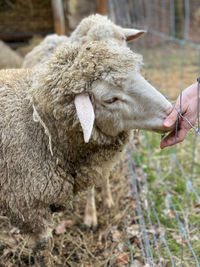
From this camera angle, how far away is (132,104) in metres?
1.72

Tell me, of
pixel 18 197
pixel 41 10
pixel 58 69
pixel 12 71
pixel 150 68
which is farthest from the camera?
pixel 150 68

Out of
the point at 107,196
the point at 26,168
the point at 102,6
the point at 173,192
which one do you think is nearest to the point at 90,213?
the point at 107,196

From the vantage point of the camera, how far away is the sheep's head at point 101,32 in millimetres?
3008

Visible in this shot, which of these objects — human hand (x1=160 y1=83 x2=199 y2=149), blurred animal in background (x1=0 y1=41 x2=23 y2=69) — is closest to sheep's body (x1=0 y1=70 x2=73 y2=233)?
human hand (x1=160 y1=83 x2=199 y2=149)

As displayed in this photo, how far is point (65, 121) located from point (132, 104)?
439 millimetres

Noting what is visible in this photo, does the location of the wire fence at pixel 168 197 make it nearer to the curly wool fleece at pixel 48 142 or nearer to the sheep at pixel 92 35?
the sheep at pixel 92 35

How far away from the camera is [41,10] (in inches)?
267

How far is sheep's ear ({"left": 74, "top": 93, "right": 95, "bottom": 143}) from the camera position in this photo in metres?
1.54

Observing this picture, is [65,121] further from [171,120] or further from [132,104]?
[171,120]

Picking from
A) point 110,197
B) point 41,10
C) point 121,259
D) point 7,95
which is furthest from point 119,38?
point 41,10

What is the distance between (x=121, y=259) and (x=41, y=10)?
20.1ft

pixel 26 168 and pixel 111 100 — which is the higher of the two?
pixel 111 100

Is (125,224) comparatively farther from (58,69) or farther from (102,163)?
(58,69)

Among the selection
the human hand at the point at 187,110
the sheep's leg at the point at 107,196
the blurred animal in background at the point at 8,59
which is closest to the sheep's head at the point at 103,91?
the human hand at the point at 187,110
